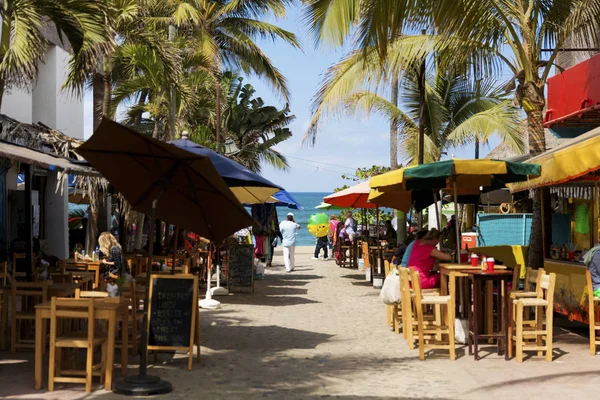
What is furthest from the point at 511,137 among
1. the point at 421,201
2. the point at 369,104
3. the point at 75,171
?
the point at 75,171

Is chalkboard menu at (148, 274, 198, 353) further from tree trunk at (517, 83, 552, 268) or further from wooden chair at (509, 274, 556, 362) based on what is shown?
tree trunk at (517, 83, 552, 268)

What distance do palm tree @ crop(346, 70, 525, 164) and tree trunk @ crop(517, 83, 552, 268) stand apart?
822 cm

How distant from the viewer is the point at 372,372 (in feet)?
28.3

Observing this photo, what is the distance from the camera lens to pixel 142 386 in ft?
24.4

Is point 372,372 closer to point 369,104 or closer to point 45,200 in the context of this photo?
point 369,104

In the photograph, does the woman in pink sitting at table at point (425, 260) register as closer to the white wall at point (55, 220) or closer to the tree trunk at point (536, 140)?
the tree trunk at point (536, 140)

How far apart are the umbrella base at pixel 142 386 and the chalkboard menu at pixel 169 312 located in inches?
43.2

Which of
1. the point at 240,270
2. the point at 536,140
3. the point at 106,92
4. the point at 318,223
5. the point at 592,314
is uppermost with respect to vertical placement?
the point at 106,92

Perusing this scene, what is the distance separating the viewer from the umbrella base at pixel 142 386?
740cm

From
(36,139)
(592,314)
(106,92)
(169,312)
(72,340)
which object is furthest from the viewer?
(36,139)

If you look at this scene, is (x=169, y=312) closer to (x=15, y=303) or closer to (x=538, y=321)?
(x=15, y=303)

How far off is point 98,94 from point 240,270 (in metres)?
4.99

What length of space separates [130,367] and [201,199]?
1.90 m

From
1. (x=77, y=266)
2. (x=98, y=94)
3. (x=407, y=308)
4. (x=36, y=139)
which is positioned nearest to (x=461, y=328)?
(x=407, y=308)
